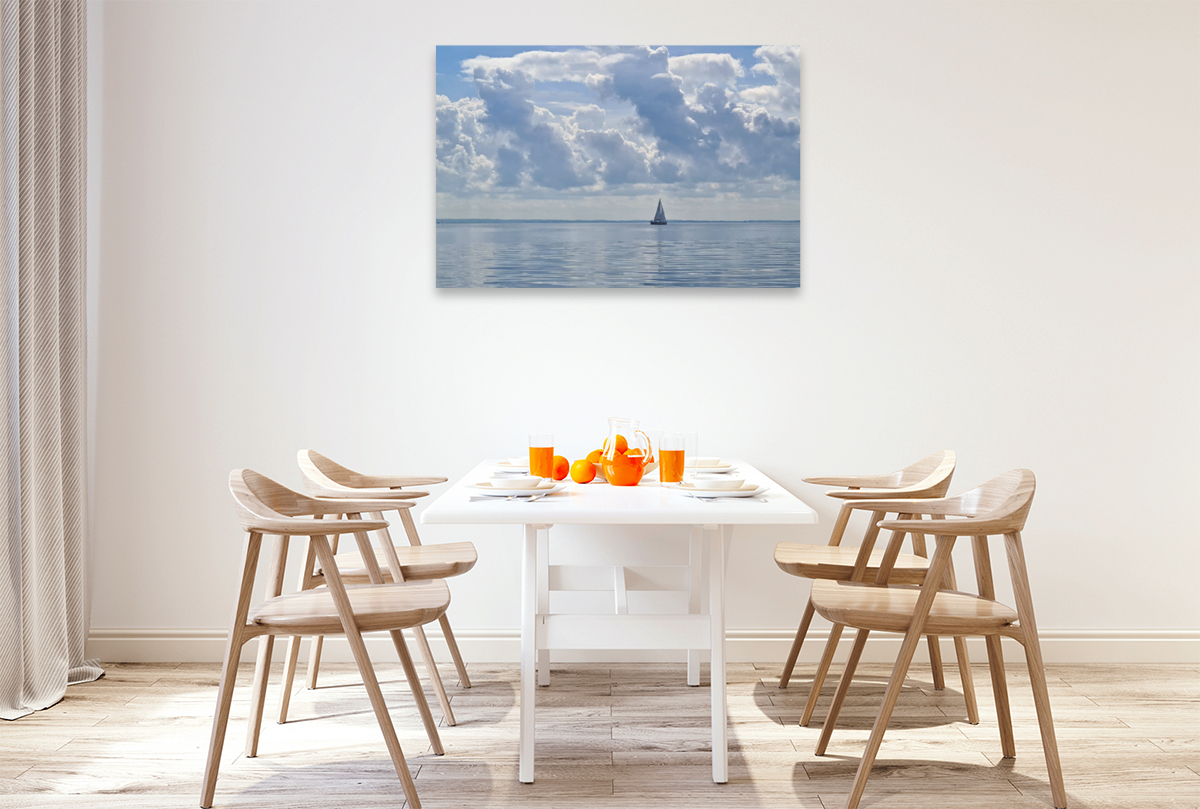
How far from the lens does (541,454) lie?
8.10 feet

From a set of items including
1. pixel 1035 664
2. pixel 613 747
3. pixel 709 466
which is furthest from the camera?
pixel 709 466

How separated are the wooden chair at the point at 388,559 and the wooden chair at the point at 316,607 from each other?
21 centimetres

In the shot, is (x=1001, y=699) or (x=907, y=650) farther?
(x=1001, y=699)

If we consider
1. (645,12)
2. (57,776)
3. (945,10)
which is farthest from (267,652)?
(945,10)

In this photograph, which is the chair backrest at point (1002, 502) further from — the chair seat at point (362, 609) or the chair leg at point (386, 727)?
the chair leg at point (386, 727)

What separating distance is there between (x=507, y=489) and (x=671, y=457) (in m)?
0.52

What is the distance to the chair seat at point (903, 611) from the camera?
200cm

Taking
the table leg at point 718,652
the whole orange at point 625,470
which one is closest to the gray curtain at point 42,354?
the whole orange at point 625,470

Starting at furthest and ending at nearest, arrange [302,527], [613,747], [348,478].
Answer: [348,478] < [613,747] < [302,527]

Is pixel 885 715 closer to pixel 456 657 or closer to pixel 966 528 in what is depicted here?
pixel 966 528

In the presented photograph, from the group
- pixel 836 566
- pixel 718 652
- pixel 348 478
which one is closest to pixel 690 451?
pixel 836 566

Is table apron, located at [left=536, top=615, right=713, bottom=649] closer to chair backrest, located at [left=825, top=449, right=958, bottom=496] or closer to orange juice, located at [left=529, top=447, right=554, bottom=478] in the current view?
orange juice, located at [left=529, top=447, right=554, bottom=478]

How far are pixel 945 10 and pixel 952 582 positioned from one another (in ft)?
6.68

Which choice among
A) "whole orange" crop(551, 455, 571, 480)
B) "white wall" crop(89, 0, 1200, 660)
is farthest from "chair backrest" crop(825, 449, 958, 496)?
"whole orange" crop(551, 455, 571, 480)
